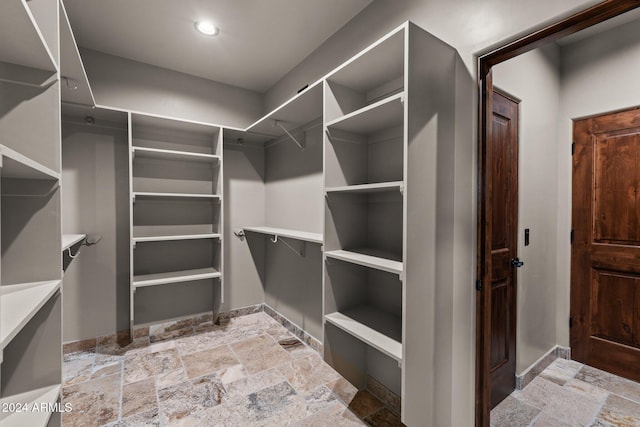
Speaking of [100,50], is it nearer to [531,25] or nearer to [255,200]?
[255,200]

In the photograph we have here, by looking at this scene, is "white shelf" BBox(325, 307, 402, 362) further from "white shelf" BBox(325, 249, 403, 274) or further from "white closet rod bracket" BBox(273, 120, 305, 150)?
"white closet rod bracket" BBox(273, 120, 305, 150)

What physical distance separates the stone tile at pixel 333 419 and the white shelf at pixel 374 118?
72.2 inches

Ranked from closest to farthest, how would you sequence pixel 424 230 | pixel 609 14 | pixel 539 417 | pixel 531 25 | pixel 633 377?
pixel 609 14
pixel 531 25
pixel 424 230
pixel 539 417
pixel 633 377

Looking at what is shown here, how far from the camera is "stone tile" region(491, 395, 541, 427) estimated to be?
70.2 inches

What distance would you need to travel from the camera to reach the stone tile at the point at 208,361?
231 centimetres

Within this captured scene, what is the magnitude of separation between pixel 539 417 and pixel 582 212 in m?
1.61

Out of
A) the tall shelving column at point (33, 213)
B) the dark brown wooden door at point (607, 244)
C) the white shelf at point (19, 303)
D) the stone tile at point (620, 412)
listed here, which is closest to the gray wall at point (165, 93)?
the tall shelving column at point (33, 213)

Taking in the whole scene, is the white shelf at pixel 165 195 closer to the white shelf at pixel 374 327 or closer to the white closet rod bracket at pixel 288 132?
the white closet rod bracket at pixel 288 132

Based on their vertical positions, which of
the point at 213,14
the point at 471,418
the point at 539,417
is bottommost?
the point at 539,417

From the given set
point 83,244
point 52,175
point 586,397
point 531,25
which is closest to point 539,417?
point 586,397

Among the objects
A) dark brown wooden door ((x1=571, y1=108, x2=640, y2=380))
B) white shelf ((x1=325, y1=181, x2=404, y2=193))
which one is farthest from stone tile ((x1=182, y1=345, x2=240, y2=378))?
dark brown wooden door ((x1=571, y1=108, x2=640, y2=380))

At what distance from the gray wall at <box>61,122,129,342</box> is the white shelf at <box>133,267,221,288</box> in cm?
27

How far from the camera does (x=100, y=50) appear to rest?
2629 mm

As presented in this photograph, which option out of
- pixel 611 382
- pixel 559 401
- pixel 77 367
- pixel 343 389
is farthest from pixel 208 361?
pixel 611 382
